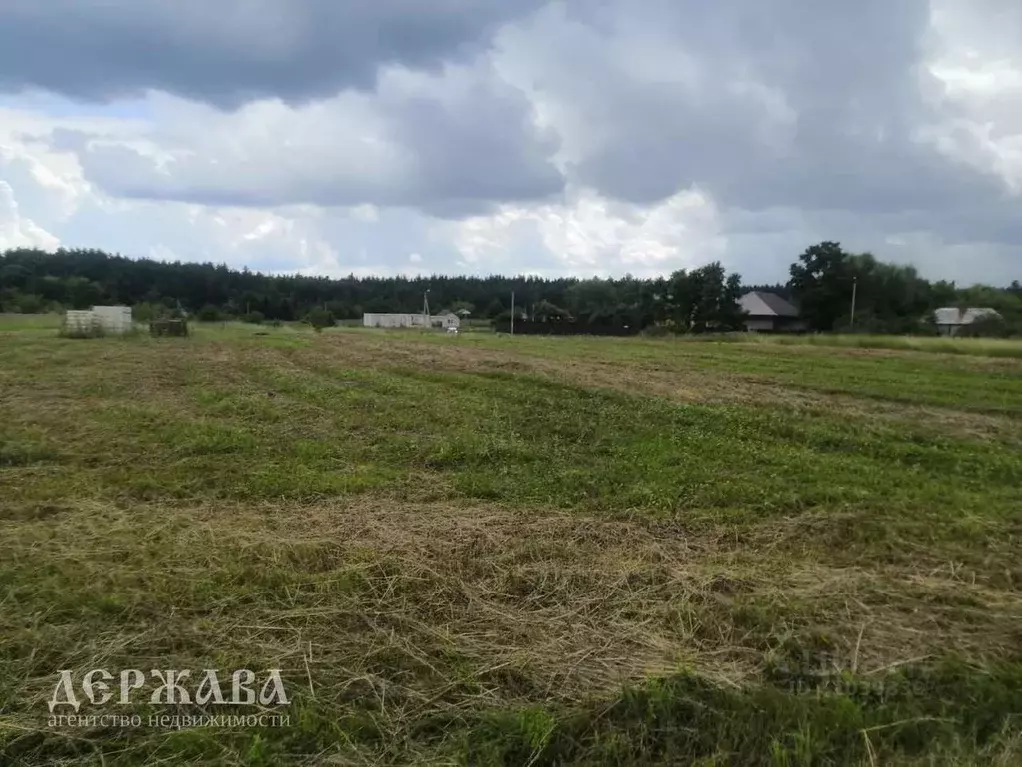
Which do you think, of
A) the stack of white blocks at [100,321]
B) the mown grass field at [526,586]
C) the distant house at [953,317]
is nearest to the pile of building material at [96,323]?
the stack of white blocks at [100,321]

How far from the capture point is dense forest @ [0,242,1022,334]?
62.1 meters

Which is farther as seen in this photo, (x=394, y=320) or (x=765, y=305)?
(x=394, y=320)

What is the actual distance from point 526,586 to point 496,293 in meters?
122

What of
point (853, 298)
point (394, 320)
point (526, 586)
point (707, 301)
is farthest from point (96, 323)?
point (394, 320)

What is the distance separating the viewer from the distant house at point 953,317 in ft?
187

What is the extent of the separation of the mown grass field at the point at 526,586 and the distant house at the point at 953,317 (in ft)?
182

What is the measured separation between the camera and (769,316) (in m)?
71.8

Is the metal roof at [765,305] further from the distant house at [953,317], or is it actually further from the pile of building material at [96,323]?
the pile of building material at [96,323]

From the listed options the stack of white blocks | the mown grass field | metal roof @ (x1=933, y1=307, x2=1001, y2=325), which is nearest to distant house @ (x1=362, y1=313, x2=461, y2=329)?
the stack of white blocks

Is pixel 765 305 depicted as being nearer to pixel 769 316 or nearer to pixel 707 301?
pixel 769 316

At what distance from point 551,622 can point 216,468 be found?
4.88 meters

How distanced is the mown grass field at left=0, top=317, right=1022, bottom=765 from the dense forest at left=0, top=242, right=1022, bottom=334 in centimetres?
4818

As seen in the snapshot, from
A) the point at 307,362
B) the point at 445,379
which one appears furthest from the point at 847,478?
the point at 307,362

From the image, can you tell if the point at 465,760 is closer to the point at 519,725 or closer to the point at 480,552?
the point at 519,725
